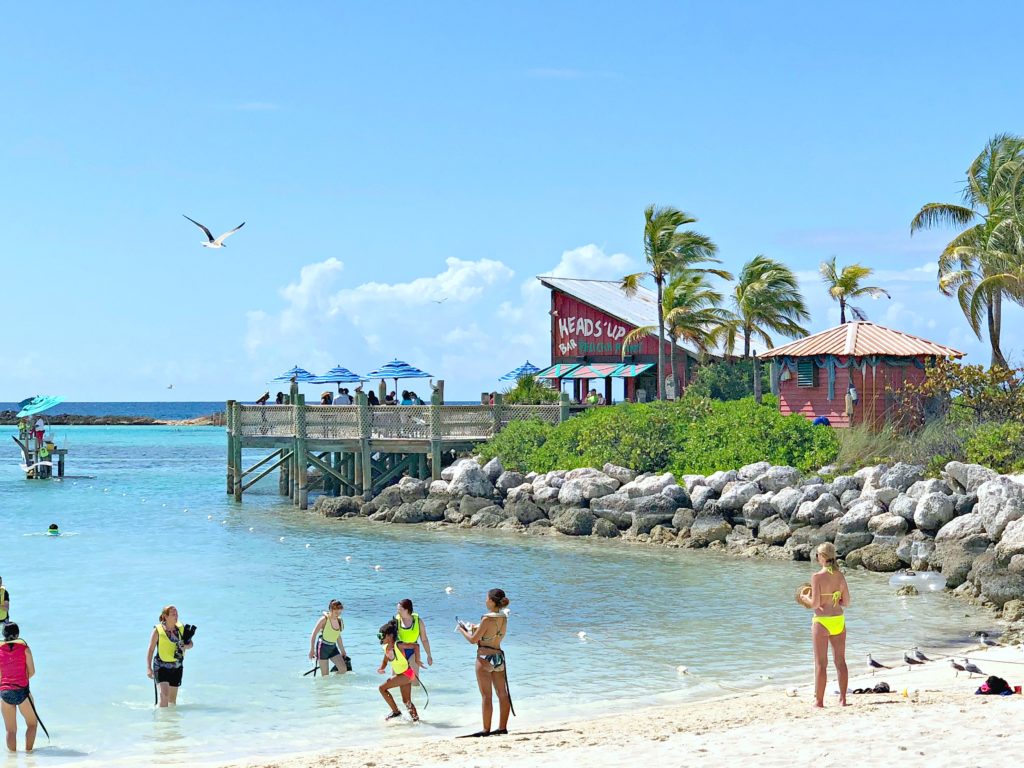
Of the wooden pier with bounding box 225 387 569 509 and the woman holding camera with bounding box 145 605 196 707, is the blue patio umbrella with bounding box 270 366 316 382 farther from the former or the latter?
the woman holding camera with bounding box 145 605 196 707

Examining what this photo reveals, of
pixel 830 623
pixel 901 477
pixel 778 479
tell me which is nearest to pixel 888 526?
pixel 901 477

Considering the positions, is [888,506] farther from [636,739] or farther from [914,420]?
[636,739]

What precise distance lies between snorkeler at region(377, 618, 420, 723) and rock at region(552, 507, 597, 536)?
16.0 metres

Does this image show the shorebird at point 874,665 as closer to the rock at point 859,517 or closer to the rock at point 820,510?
the rock at point 859,517

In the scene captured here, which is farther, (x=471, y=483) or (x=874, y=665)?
(x=471, y=483)

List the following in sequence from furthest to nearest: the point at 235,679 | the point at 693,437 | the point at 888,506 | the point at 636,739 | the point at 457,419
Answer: the point at 457,419, the point at 693,437, the point at 888,506, the point at 235,679, the point at 636,739

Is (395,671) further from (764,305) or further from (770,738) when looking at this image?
(764,305)

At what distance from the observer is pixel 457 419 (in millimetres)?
35406

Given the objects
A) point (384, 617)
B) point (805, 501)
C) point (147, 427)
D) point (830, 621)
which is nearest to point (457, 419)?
point (805, 501)

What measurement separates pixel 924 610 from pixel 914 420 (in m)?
14.1

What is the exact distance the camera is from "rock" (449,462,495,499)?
108 ft

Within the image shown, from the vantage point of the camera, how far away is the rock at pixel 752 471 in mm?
28381

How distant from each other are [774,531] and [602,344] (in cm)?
2037

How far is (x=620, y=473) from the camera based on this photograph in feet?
102
